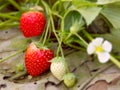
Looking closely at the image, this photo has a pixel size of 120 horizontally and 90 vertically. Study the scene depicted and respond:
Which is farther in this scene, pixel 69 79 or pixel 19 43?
pixel 19 43

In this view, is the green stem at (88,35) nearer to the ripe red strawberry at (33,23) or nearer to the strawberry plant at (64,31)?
the strawberry plant at (64,31)

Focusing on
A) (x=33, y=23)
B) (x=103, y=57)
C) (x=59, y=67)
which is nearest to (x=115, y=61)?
(x=103, y=57)

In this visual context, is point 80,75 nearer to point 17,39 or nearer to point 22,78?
point 22,78

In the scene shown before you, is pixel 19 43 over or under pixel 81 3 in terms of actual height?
under

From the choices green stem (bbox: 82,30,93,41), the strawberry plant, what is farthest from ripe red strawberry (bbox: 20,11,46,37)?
green stem (bbox: 82,30,93,41)

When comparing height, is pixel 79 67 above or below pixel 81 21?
below

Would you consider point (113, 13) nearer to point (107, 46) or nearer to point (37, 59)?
point (107, 46)

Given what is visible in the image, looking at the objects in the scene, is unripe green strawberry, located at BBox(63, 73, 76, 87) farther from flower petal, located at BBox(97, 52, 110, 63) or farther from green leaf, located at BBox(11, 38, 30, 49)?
green leaf, located at BBox(11, 38, 30, 49)

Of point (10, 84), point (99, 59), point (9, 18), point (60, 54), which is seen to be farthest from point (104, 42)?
point (9, 18)
